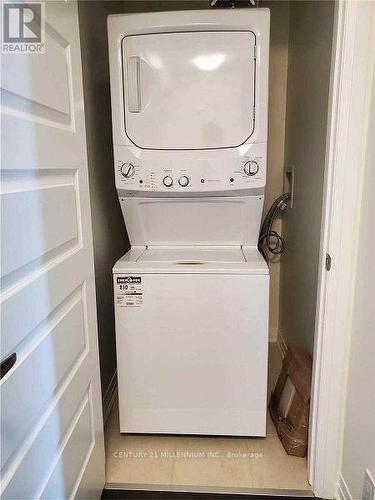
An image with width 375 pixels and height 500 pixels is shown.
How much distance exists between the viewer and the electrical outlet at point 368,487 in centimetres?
110

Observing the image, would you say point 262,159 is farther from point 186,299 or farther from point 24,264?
point 24,264

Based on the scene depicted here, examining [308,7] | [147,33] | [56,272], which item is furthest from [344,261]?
[308,7]

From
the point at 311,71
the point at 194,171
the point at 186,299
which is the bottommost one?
the point at 186,299

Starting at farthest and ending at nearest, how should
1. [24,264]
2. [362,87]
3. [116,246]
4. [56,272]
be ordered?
[116,246] → [362,87] → [56,272] → [24,264]

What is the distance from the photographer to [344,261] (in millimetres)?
1246

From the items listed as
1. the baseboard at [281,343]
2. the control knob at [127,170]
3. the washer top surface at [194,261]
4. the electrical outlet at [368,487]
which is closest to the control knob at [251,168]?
the washer top surface at [194,261]

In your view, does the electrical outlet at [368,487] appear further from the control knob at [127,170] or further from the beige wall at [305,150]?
the control knob at [127,170]

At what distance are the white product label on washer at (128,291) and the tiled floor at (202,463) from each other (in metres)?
0.71

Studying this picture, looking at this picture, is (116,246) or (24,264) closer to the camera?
(24,264)

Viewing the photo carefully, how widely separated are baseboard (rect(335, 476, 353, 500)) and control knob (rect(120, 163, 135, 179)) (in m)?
1.53

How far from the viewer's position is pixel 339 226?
1226mm

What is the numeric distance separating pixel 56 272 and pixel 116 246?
113 centimetres

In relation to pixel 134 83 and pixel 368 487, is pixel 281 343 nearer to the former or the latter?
pixel 368 487

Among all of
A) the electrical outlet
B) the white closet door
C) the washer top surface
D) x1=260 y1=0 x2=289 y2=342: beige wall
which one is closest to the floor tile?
the electrical outlet
